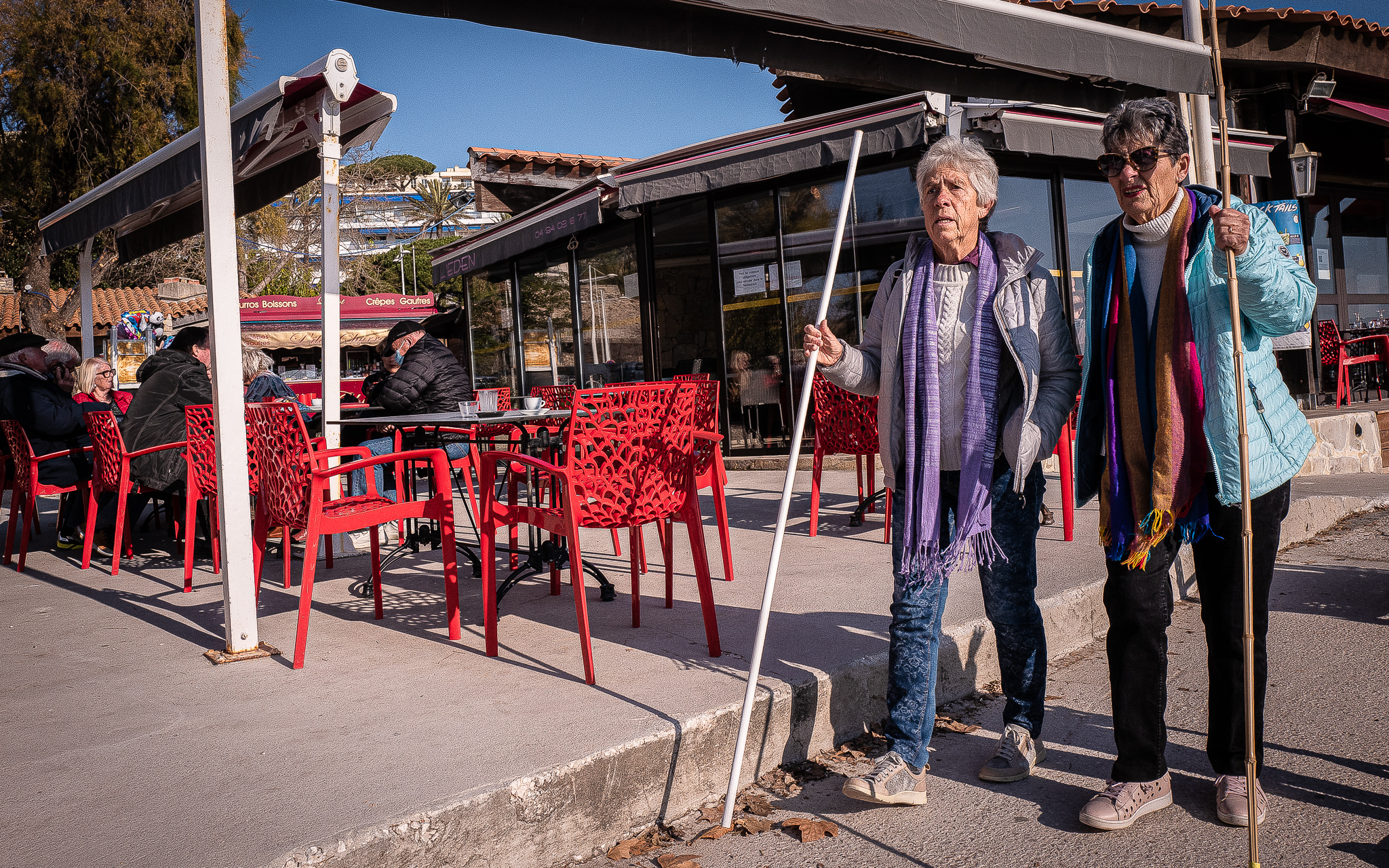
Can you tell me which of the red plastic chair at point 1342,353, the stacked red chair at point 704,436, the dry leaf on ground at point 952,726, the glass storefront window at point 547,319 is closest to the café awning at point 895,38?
the stacked red chair at point 704,436

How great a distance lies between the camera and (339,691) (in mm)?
3211

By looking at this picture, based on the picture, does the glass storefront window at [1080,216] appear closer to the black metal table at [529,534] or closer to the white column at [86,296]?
the black metal table at [529,534]

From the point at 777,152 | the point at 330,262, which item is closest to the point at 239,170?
the point at 330,262

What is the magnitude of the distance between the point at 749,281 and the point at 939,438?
7700 mm

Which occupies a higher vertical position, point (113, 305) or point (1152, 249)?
point (113, 305)

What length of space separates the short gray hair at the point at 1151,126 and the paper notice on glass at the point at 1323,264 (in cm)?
1286

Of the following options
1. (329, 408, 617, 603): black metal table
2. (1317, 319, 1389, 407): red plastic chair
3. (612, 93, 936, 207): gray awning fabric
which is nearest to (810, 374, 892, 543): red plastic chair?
(329, 408, 617, 603): black metal table

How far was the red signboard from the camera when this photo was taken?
3011 centimetres

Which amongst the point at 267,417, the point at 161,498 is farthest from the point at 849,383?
the point at 161,498

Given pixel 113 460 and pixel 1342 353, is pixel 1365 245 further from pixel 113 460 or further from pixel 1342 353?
pixel 113 460

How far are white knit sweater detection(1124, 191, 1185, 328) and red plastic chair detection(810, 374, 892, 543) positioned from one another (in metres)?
3.17

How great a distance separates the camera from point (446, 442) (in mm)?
5941

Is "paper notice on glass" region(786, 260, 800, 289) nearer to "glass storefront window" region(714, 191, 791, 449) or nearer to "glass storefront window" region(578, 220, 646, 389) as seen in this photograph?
"glass storefront window" region(714, 191, 791, 449)

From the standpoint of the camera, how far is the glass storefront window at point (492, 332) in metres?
14.1
